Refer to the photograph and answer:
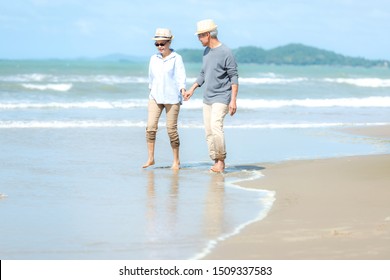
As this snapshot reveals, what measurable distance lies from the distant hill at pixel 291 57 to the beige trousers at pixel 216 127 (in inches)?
5393

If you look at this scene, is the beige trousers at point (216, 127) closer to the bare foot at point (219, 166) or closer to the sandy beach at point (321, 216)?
the bare foot at point (219, 166)

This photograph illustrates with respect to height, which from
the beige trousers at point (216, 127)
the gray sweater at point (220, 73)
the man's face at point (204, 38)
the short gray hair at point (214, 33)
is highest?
the short gray hair at point (214, 33)

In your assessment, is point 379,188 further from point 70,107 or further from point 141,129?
point 70,107

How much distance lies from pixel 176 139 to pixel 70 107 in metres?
13.0

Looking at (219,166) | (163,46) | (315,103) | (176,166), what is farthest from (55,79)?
(219,166)

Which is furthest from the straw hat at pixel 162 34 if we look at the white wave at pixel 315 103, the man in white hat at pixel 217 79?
the white wave at pixel 315 103

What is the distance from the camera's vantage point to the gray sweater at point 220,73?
9.88 meters

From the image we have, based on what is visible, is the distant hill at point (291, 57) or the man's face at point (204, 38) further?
the distant hill at point (291, 57)

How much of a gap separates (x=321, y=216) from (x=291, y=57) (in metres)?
149

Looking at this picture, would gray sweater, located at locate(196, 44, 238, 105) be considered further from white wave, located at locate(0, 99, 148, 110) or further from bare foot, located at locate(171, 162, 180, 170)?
white wave, located at locate(0, 99, 148, 110)

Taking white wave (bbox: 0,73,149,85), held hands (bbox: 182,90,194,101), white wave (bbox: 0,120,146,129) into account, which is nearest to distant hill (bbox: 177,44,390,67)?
white wave (bbox: 0,73,149,85)

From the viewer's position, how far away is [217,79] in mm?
9930

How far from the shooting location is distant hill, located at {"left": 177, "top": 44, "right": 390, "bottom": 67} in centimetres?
15162
